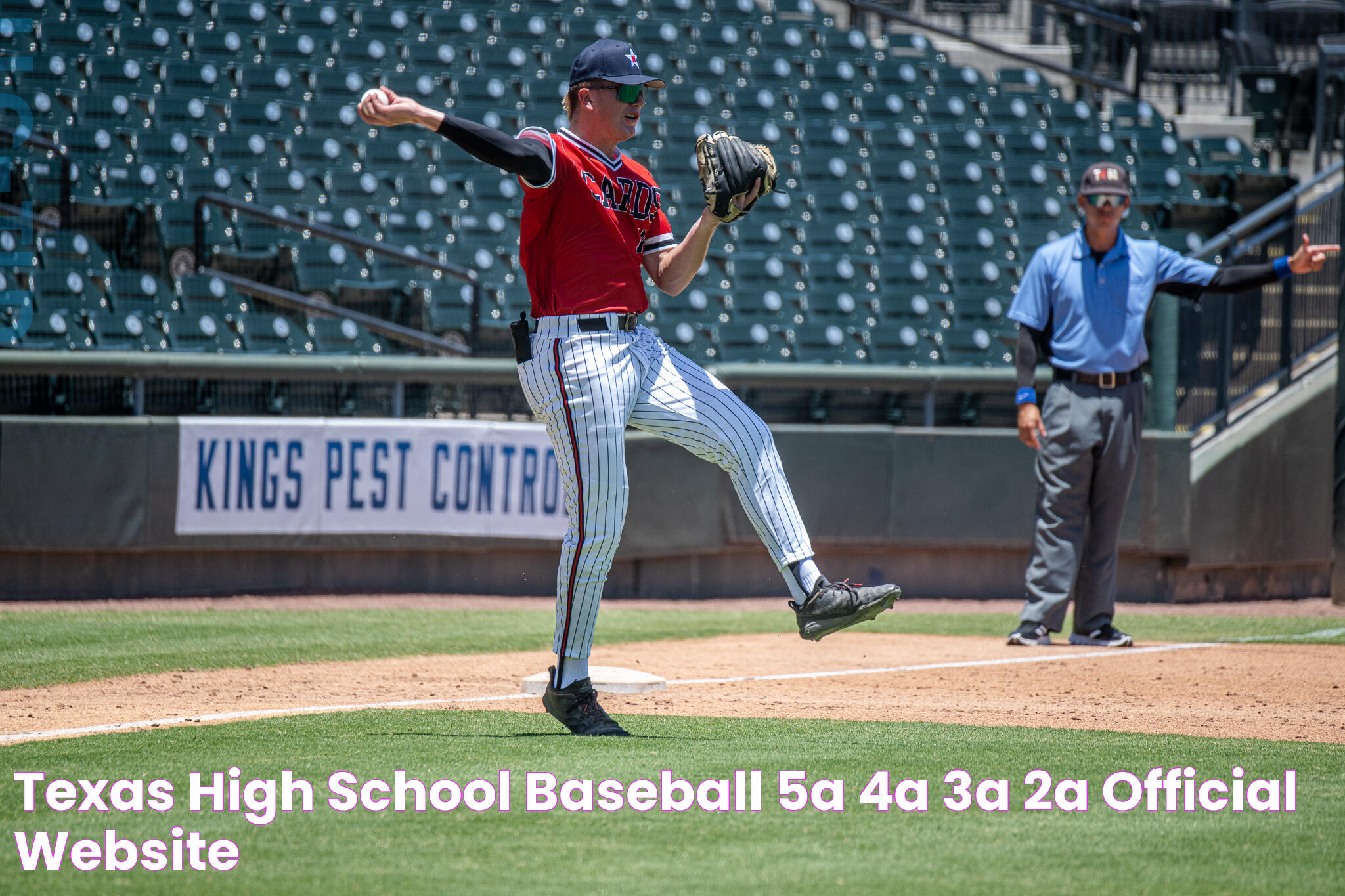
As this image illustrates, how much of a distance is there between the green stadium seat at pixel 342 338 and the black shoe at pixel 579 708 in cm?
629

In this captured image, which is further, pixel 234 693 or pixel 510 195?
pixel 510 195

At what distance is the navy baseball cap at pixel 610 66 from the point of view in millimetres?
3801

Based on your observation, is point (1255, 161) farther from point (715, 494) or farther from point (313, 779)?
point (313, 779)

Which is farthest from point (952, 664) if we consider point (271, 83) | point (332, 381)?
point (271, 83)

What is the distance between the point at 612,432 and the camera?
377cm

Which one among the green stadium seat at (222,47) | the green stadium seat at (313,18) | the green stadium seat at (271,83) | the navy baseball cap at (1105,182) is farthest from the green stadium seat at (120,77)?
the navy baseball cap at (1105,182)

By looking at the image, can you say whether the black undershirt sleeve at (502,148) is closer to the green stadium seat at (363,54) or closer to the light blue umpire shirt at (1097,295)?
the light blue umpire shirt at (1097,295)

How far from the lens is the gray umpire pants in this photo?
6.41 meters

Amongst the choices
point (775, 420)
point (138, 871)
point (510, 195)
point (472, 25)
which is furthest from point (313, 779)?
point (472, 25)

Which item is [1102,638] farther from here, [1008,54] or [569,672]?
[1008,54]

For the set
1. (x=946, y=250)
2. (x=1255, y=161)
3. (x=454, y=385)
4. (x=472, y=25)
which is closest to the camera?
(x=454, y=385)

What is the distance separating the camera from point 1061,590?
21.1ft

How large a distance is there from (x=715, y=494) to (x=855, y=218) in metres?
5.03

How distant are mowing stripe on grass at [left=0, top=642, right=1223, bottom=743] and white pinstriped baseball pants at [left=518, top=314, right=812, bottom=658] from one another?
0.86 m
